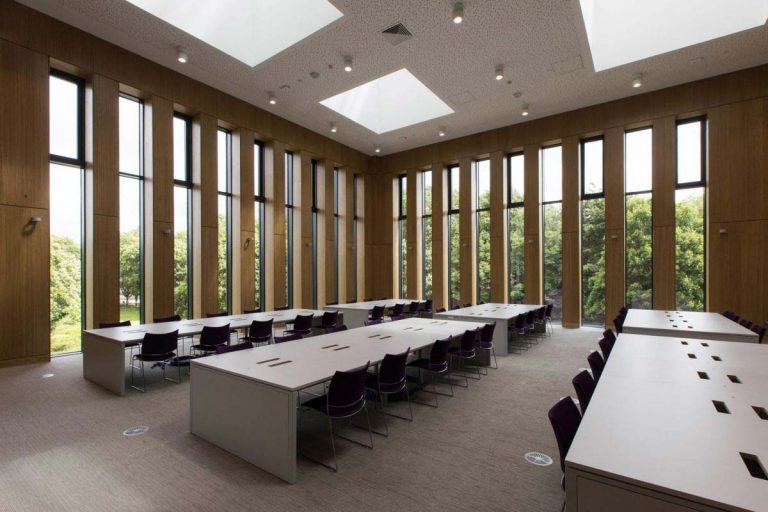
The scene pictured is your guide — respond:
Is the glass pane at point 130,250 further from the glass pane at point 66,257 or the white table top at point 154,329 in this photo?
the white table top at point 154,329

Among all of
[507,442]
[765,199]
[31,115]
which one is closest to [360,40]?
[31,115]

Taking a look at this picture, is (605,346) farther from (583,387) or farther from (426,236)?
(426,236)

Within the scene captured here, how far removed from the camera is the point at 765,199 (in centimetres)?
861

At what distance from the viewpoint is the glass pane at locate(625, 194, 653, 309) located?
32.7 ft

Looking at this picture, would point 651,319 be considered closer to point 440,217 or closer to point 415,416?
point 415,416

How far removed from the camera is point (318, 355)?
4270 mm

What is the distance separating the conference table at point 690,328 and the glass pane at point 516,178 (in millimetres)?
5957

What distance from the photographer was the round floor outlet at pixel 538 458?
329cm

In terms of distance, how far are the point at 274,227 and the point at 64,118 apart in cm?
521

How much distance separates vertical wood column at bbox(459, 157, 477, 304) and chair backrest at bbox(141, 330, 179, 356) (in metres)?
9.40

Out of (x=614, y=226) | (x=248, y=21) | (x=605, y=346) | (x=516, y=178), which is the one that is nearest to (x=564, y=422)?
(x=605, y=346)

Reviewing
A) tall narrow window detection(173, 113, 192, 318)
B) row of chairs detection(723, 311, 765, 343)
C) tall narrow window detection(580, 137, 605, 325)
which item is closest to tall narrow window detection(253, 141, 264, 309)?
tall narrow window detection(173, 113, 192, 318)

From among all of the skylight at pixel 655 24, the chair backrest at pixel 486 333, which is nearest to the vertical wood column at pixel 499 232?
the skylight at pixel 655 24

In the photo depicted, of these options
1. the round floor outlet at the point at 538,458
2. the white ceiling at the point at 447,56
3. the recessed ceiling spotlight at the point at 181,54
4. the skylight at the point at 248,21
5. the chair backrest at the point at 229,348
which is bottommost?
the round floor outlet at the point at 538,458
